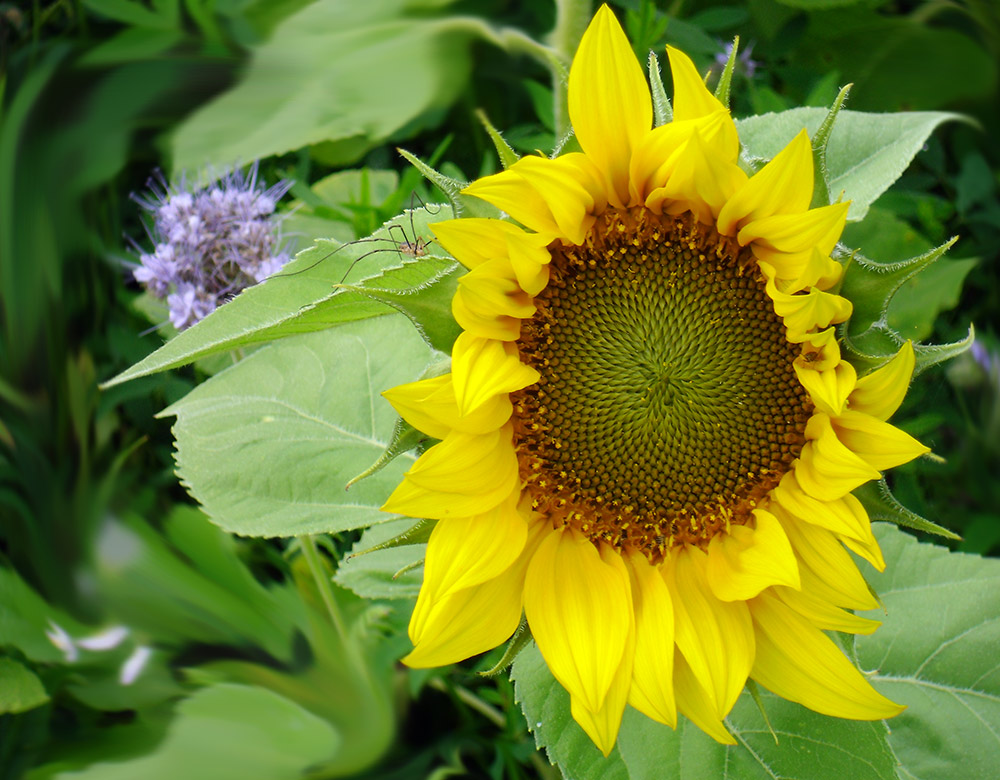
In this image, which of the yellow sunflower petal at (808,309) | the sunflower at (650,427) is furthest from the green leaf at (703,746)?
the yellow sunflower petal at (808,309)

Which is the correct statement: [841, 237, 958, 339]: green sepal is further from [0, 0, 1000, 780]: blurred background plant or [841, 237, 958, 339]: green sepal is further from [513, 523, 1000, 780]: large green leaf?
[0, 0, 1000, 780]: blurred background plant

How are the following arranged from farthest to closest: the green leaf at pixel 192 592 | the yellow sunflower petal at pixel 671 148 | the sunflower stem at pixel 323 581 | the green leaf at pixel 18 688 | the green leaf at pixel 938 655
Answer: the green leaf at pixel 192 592
the green leaf at pixel 18 688
the sunflower stem at pixel 323 581
the green leaf at pixel 938 655
the yellow sunflower petal at pixel 671 148

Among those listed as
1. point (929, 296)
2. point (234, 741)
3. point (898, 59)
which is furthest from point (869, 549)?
point (898, 59)

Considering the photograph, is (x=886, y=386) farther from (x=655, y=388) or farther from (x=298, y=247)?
(x=298, y=247)

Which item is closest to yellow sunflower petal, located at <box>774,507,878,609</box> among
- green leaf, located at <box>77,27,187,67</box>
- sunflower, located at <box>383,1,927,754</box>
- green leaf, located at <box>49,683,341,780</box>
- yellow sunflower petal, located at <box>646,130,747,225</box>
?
sunflower, located at <box>383,1,927,754</box>

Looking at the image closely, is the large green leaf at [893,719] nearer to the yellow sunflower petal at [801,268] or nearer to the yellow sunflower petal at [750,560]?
the yellow sunflower petal at [750,560]
